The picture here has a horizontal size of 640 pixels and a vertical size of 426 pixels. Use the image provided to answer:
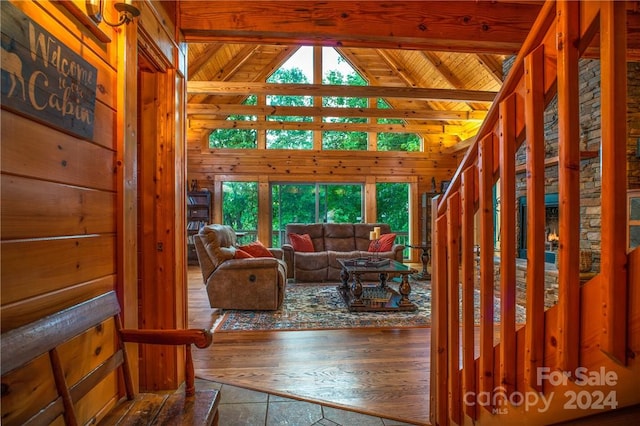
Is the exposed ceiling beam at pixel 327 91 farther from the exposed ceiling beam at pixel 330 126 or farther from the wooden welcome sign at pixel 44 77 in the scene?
the wooden welcome sign at pixel 44 77

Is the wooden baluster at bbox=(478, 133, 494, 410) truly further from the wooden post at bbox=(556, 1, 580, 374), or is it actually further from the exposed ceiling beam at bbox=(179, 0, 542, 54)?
the exposed ceiling beam at bbox=(179, 0, 542, 54)

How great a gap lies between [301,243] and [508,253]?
469 centimetres

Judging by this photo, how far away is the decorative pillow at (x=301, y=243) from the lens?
5.64 meters

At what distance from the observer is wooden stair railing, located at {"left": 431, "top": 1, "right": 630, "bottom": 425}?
2.53ft

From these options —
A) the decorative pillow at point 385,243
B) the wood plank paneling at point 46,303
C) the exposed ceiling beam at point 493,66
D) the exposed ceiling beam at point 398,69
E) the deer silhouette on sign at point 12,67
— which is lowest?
the decorative pillow at point 385,243

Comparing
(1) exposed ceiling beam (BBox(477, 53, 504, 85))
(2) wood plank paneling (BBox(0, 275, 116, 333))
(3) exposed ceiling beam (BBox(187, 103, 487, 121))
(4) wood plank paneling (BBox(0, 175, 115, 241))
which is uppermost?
(1) exposed ceiling beam (BBox(477, 53, 504, 85))

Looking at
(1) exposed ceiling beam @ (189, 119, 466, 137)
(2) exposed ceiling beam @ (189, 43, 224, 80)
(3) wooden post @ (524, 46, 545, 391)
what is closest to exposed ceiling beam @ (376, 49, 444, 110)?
(1) exposed ceiling beam @ (189, 119, 466, 137)

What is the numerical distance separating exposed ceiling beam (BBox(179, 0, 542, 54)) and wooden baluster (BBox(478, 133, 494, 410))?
1.32 metres

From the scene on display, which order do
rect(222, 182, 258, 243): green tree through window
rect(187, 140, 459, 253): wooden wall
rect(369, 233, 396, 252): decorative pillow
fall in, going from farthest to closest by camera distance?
rect(222, 182, 258, 243): green tree through window
rect(187, 140, 459, 253): wooden wall
rect(369, 233, 396, 252): decorative pillow

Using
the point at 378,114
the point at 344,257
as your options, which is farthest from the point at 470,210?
the point at 378,114

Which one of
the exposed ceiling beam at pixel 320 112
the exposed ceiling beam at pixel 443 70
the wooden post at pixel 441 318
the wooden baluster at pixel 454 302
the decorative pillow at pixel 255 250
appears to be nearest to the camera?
the wooden baluster at pixel 454 302

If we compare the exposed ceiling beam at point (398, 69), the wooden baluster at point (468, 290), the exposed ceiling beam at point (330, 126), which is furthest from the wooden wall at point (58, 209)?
the exposed ceiling beam at point (398, 69)

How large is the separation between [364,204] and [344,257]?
8.36ft

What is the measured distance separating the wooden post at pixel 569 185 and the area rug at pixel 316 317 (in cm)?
234
